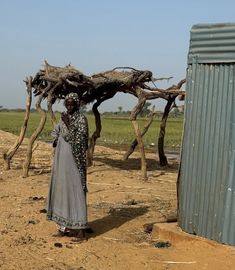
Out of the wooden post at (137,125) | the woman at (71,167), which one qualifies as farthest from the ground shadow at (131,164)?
the woman at (71,167)

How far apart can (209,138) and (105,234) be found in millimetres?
1980

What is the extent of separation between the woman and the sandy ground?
0.35m

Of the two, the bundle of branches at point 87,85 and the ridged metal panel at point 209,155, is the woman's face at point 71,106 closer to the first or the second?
the ridged metal panel at point 209,155

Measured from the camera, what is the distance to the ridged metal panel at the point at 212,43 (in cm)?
633

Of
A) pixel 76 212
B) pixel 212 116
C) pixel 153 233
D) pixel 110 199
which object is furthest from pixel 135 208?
pixel 212 116

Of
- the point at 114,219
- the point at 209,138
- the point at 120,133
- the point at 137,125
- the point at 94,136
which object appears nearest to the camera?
the point at 209,138

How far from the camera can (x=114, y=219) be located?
27.2 feet

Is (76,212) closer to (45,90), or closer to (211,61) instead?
(211,61)

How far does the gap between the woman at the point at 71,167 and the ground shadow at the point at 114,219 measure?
0.52m

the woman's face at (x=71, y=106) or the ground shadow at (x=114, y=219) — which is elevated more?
the woman's face at (x=71, y=106)

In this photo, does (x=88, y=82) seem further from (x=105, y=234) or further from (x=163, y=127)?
(x=105, y=234)

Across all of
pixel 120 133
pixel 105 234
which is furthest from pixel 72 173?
pixel 120 133

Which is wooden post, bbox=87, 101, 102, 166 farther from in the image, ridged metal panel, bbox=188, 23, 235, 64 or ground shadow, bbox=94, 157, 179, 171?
ridged metal panel, bbox=188, 23, 235, 64

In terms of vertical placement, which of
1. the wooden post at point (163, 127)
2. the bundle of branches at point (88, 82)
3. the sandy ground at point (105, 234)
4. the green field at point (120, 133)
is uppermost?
the bundle of branches at point (88, 82)
